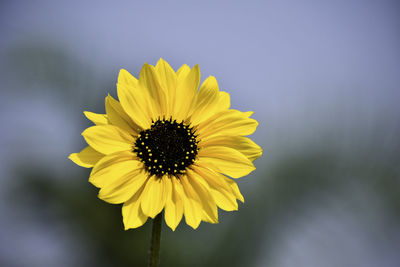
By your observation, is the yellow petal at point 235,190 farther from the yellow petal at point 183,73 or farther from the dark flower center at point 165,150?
the yellow petal at point 183,73

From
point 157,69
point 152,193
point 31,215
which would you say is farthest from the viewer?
point 31,215

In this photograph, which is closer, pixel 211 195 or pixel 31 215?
pixel 211 195

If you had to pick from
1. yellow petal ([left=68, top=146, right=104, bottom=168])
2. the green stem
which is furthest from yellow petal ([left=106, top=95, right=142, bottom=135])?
the green stem

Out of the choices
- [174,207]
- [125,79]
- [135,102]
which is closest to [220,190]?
[174,207]

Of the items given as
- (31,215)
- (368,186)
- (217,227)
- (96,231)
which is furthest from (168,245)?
(368,186)

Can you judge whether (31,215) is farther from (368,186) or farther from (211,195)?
(368,186)

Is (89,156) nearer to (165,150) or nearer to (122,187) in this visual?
(122,187)
